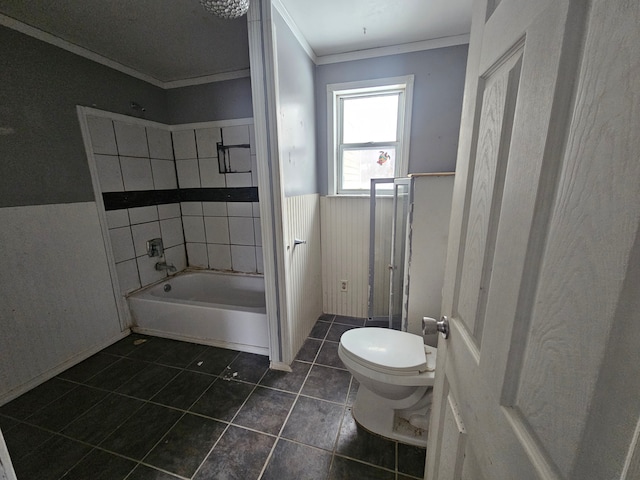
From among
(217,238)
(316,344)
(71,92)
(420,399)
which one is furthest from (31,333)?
(420,399)

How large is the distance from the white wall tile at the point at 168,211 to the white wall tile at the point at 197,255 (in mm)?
370

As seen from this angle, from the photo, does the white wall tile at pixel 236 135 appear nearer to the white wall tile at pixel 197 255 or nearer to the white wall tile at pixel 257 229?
the white wall tile at pixel 257 229

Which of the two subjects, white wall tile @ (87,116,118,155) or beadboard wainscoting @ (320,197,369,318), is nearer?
white wall tile @ (87,116,118,155)

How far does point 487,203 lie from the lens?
530 mm

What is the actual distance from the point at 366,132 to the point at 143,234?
229 cm

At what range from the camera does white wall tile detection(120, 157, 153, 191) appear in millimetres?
2209

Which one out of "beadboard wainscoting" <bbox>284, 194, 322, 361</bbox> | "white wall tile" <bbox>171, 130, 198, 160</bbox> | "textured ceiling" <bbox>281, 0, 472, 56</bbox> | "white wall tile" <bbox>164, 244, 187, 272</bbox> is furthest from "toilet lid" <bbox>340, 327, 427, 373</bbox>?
"white wall tile" <bbox>171, 130, 198, 160</bbox>

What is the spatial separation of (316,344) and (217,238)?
155 centimetres

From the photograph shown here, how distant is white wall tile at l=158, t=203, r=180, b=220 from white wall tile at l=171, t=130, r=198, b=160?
19.9 inches

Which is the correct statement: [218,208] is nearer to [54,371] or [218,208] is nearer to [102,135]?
[102,135]

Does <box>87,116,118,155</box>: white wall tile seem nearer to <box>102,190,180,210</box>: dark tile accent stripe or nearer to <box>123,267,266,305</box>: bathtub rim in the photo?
<box>102,190,180,210</box>: dark tile accent stripe

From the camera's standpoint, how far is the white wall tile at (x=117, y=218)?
6.83 ft

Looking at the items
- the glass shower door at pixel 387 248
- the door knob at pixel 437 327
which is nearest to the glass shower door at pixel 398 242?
→ the glass shower door at pixel 387 248

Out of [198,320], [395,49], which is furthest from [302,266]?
[395,49]
